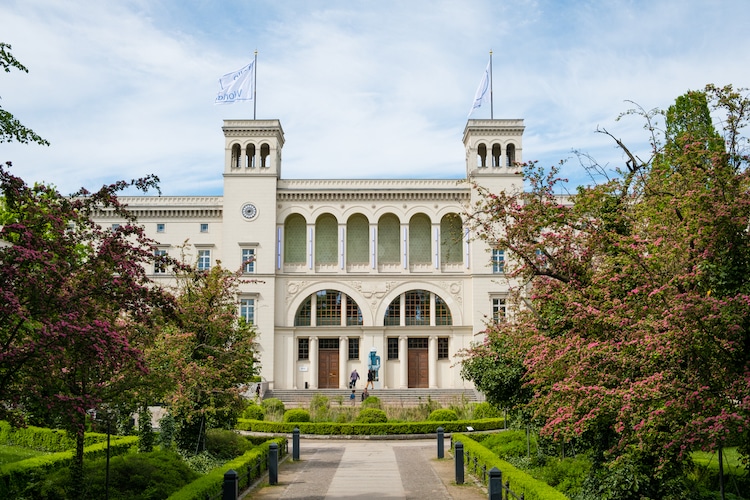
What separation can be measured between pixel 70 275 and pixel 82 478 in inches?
193

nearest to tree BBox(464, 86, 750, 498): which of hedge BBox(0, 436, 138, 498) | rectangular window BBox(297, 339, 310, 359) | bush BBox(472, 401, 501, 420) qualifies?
hedge BBox(0, 436, 138, 498)

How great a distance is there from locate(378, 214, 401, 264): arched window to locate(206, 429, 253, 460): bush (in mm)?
27412

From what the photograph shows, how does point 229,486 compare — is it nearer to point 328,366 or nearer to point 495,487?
point 495,487

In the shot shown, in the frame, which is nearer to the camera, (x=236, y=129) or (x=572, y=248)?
(x=572, y=248)

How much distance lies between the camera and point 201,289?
825 inches

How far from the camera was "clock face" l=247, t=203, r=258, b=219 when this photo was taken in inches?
1893

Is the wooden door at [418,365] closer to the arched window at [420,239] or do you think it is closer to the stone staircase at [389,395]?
the stone staircase at [389,395]

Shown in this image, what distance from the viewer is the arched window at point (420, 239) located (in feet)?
163

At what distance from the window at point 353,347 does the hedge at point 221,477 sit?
23.8 meters

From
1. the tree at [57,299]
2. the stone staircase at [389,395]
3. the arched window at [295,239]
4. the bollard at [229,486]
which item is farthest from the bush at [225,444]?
the arched window at [295,239]

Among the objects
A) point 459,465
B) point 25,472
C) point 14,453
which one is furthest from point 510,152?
point 25,472

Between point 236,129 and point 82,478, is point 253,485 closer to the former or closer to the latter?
point 82,478

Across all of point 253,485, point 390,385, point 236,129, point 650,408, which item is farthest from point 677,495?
point 236,129

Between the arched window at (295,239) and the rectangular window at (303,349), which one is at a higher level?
the arched window at (295,239)
